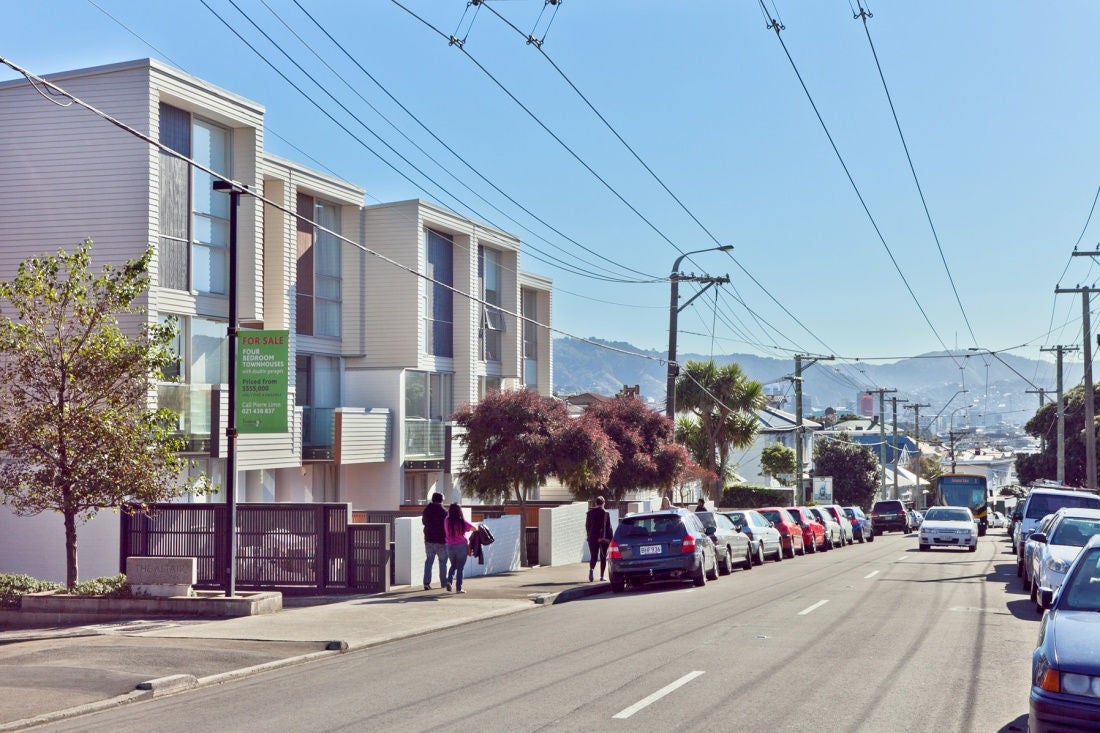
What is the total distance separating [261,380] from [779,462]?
187ft

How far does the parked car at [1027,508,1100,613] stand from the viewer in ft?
52.7

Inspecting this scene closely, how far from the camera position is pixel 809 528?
3931 centimetres

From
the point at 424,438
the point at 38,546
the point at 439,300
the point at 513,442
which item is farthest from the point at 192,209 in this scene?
the point at 439,300

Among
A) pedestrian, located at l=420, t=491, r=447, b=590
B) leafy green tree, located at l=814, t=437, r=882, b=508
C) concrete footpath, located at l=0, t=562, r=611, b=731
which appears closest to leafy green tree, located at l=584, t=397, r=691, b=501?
concrete footpath, located at l=0, t=562, r=611, b=731

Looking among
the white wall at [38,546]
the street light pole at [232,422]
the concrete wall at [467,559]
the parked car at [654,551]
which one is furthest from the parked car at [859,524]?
the street light pole at [232,422]

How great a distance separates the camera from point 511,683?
1136 centimetres

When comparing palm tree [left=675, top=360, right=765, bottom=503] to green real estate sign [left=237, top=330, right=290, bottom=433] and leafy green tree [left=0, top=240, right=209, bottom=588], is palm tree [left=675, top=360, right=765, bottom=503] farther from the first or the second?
leafy green tree [left=0, top=240, right=209, bottom=588]

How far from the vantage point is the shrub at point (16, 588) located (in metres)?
18.3

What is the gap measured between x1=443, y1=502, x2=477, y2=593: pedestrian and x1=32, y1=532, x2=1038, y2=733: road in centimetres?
257

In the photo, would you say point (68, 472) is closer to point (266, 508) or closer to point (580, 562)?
point (266, 508)

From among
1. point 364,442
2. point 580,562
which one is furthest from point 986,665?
point 364,442

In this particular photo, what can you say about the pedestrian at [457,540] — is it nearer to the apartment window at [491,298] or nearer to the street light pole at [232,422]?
the street light pole at [232,422]

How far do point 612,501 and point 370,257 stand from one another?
423 inches

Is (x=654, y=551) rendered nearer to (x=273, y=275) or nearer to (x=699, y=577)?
(x=699, y=577)
